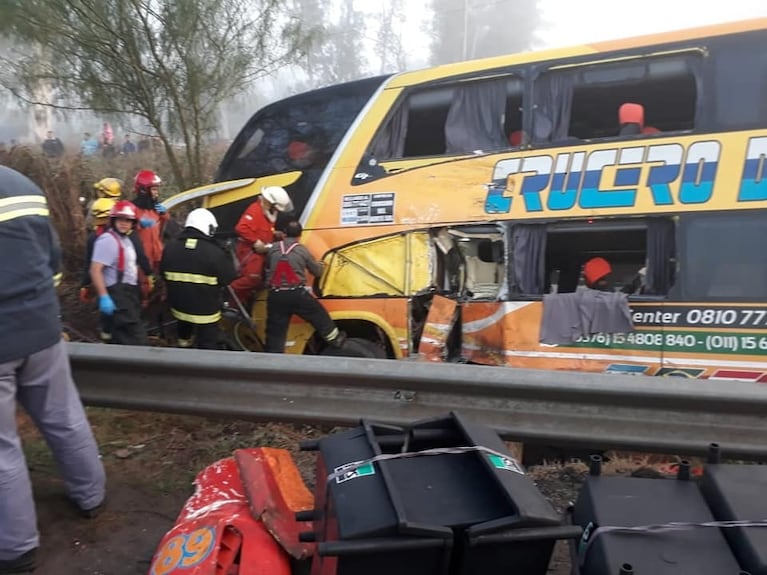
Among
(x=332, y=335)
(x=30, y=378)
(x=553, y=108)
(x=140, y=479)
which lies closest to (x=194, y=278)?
(x=332, y=335)

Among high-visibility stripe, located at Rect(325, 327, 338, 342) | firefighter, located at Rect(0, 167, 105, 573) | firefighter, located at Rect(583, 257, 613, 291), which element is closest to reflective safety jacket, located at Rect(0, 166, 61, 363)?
firefighter, located at Rect(0, 167, 105, 573)

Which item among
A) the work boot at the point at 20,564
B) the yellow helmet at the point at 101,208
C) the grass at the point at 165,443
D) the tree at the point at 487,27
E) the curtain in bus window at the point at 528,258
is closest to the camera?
the work boot at the point at 20,564

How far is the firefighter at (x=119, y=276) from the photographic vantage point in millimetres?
4469

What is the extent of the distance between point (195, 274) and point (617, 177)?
3030mm

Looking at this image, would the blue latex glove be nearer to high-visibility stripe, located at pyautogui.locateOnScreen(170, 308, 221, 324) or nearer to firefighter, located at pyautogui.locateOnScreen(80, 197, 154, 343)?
firefighter, located at pyautogui.locateOnScreen(80, 197, 154, 343)

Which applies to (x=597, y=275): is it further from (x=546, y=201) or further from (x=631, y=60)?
(x=631, y=60)

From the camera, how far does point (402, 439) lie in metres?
1.87

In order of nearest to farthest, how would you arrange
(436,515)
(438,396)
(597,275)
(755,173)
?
(436,515) < (438,396) < (755,173) < (597,275)

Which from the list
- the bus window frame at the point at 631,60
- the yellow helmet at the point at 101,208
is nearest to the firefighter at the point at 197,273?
the yellow helmet at the point at 101,208

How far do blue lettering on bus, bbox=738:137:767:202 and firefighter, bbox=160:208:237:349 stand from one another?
3467 millimetres

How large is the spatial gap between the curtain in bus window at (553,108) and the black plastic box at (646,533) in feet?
9.17

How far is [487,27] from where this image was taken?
168 ft

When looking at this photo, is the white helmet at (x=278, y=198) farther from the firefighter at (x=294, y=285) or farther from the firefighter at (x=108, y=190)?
the firefighter at (x=108, y=190)

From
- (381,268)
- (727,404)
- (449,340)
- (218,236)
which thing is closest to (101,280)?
(218,236)
